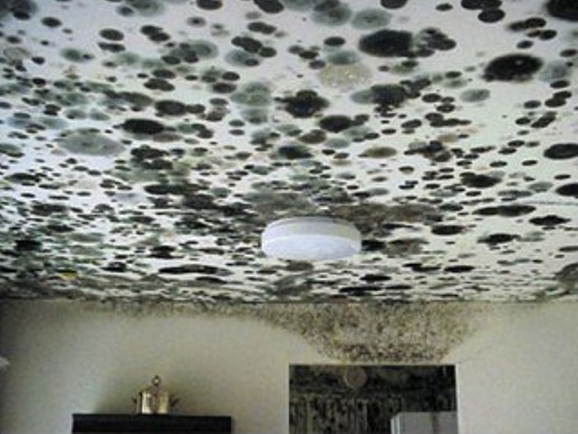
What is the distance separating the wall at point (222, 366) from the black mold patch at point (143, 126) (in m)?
2.07

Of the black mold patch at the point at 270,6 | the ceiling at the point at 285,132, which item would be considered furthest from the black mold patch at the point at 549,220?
the black mold patch at the point at 270,6

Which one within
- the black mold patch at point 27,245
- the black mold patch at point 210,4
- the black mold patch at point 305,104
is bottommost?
the black mold patch at point 27,245

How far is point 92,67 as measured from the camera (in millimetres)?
1694

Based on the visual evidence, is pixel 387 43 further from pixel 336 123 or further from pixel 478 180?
pixel 478 180

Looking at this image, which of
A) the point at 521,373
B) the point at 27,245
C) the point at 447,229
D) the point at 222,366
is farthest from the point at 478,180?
the point at 222,366

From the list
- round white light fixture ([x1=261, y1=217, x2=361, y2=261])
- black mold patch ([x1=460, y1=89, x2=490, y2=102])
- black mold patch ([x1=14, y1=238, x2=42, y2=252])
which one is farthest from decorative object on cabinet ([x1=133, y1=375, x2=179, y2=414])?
black mold patch ([x1=460, y1=89, x2=490, y2=102])

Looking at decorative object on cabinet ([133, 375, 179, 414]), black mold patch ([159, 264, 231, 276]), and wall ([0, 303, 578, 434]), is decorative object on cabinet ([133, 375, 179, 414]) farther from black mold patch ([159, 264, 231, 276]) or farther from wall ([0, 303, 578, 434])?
black mold patch ([159, 264, 231, 276])

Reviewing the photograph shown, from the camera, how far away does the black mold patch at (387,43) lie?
154cm

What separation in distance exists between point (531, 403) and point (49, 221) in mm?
2363

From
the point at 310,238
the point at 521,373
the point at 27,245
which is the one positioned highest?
the point at 27,245

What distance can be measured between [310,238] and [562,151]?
2.59 ft

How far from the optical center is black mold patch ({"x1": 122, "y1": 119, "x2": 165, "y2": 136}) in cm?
193

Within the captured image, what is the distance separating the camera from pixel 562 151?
2088mm

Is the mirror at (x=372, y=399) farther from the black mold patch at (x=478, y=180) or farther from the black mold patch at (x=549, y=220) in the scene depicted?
the black mold patch at (x=478, y=180)
